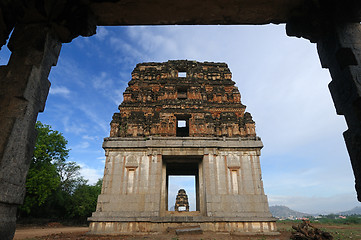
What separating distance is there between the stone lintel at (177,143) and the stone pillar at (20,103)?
34.7 feet

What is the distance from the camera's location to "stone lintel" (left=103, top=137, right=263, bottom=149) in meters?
13.7

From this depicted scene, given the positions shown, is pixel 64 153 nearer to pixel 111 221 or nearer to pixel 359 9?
pixel 111 221

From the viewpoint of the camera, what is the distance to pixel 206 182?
1293 centimetres

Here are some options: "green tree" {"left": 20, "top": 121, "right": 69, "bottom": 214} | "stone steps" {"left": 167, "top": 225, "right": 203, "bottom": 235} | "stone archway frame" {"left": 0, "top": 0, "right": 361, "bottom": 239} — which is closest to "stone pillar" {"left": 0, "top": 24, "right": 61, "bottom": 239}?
"stone archway frame" {"left": 0, "top": 0, "right": 361, "bottom": 239}

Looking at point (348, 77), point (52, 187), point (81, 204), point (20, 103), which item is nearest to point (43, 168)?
point (52, 187)

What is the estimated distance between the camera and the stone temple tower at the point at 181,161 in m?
12.1

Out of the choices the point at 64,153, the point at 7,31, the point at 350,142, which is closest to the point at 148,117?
the point at 7,31

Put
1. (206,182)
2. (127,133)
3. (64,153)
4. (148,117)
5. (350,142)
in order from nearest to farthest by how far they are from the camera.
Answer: (350,142), (206,182), (127,133), (148,117), (64,153)

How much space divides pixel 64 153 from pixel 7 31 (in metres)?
26.2

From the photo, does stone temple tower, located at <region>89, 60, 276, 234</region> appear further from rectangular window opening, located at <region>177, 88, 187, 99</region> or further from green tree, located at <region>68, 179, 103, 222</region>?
green tree, located at <region>68, 179, 103, 222</region>

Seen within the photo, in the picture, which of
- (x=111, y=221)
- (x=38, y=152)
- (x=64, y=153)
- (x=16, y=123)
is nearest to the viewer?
(x=16, y=123)

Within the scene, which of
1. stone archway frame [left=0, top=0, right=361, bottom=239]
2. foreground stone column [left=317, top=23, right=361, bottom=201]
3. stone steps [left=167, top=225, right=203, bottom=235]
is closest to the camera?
stone archway frame [left=0, top=0, right=361, bottom=239]

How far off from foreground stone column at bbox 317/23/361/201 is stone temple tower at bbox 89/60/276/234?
1036 centimetres

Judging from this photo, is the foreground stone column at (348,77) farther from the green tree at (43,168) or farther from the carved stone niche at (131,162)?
the green tree at (43,168)
